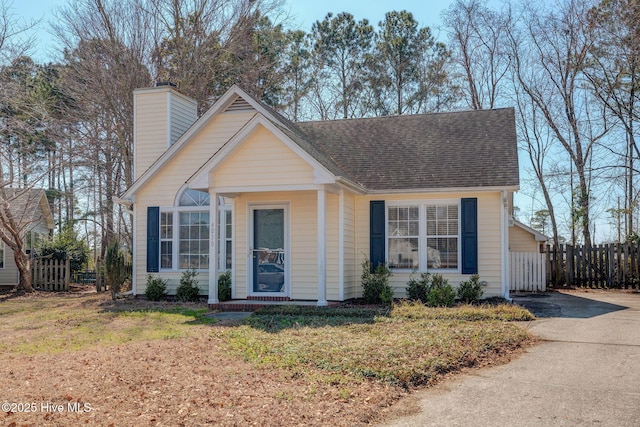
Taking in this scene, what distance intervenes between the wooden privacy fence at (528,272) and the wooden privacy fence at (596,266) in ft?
4.69

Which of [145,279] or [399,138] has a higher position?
[399,138]

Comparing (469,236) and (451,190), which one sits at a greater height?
(451,190)

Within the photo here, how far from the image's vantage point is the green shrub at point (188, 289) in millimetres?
15180

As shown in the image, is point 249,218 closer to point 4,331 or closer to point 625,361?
point 4,331

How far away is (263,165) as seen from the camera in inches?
513

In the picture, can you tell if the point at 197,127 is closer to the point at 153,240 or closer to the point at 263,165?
the point at 153,240

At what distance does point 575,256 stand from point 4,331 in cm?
1604

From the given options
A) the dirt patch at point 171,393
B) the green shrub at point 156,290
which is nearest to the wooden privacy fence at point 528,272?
the green shrub at point 156,290

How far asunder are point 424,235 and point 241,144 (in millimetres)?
4851

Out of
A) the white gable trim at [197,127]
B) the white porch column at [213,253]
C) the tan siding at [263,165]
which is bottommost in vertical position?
the white porch column at [213,253]

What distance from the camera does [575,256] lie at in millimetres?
18891

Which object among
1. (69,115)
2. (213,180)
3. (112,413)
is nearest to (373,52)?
(69,115)

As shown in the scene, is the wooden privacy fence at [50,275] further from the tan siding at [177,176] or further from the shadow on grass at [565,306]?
the shadow on grass at [565,306]

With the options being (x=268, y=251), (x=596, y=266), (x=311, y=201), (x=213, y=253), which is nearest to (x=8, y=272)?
(x=213, y=253)
